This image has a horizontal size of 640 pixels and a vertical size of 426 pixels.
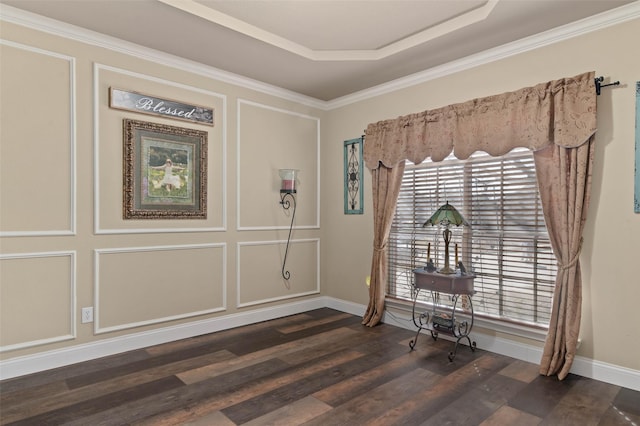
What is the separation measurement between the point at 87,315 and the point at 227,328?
132cm

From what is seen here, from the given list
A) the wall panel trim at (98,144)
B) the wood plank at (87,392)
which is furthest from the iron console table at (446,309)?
the wall panel trim at (98,144)

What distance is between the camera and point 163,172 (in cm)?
351

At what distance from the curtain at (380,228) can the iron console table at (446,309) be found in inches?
19.4

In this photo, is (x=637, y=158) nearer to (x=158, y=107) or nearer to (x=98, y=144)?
(x=158, y=107)

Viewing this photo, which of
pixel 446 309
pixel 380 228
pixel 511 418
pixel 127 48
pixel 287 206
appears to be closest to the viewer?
pixel 511 418

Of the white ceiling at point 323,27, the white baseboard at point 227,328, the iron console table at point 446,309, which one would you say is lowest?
the white baseboard at point 227,328

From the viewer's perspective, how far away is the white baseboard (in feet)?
8.90

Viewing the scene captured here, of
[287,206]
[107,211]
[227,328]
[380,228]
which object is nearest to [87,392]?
[107,211]

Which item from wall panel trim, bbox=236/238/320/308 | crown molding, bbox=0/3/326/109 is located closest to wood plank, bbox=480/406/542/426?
wall panel trim, bbox=236/238/320/308

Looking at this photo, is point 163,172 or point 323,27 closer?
point 323,27

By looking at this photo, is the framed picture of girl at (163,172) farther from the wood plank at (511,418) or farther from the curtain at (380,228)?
the wood plank at (511,418)

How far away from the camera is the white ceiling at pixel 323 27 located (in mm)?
2705

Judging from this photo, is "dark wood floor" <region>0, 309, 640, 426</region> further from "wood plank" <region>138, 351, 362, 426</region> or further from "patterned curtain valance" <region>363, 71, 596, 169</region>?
"patterned curtain valance" <region>363, 71, 596, 169</region>

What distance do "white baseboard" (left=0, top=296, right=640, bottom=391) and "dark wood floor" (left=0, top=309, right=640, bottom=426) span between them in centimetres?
8
